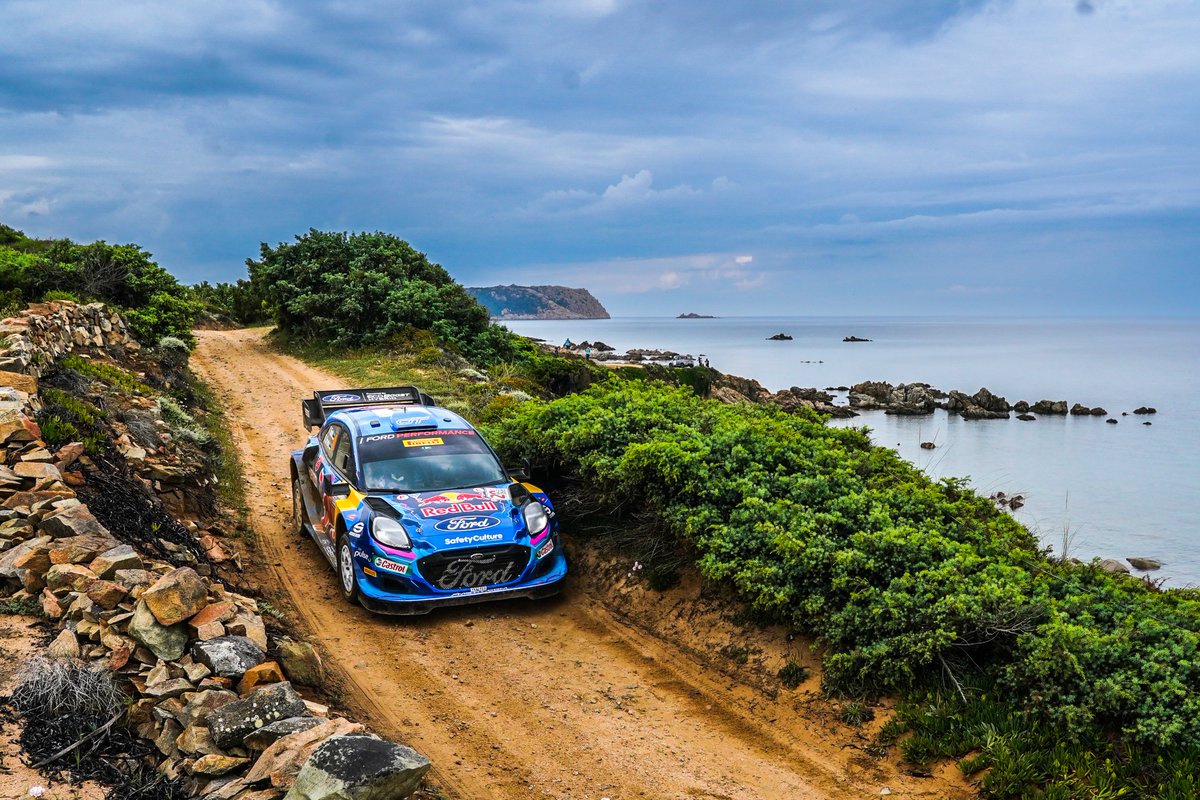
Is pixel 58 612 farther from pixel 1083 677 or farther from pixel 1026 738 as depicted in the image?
pixel 1083 677

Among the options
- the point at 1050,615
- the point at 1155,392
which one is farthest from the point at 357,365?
the point at 1155,392

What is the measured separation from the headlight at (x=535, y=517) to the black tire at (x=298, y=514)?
3652mm

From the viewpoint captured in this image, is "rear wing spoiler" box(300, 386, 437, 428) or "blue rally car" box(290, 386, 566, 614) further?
"rear wing spoiler" box(300, 386, 437, 428)

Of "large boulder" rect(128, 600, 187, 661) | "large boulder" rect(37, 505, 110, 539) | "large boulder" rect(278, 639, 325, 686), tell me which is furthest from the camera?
"large boulder" rect(37, 505, 110, 539)

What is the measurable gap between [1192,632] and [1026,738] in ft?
5.48

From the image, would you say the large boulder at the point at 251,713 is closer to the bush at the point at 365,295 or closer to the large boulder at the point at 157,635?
the large boulder at the point at 157,635

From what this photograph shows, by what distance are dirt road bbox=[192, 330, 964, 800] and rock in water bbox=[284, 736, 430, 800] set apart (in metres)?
1.54

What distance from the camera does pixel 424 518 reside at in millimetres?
8703

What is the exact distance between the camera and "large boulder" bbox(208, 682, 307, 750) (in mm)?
4910

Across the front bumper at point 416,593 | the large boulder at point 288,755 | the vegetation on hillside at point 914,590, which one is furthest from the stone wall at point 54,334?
the large boulder at point 288,755

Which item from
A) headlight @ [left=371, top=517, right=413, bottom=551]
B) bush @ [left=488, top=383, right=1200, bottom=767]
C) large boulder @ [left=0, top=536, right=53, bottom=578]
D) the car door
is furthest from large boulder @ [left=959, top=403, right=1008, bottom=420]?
large boulder @ [left=0, top=536, right=53, bottom=578]

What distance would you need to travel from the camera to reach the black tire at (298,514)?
11.2m

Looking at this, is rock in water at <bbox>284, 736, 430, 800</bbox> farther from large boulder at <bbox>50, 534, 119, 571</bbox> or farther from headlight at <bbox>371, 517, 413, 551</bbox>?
headlight at <bbox>371, 517, 413, 551</bbox>

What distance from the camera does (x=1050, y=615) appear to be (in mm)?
6504
